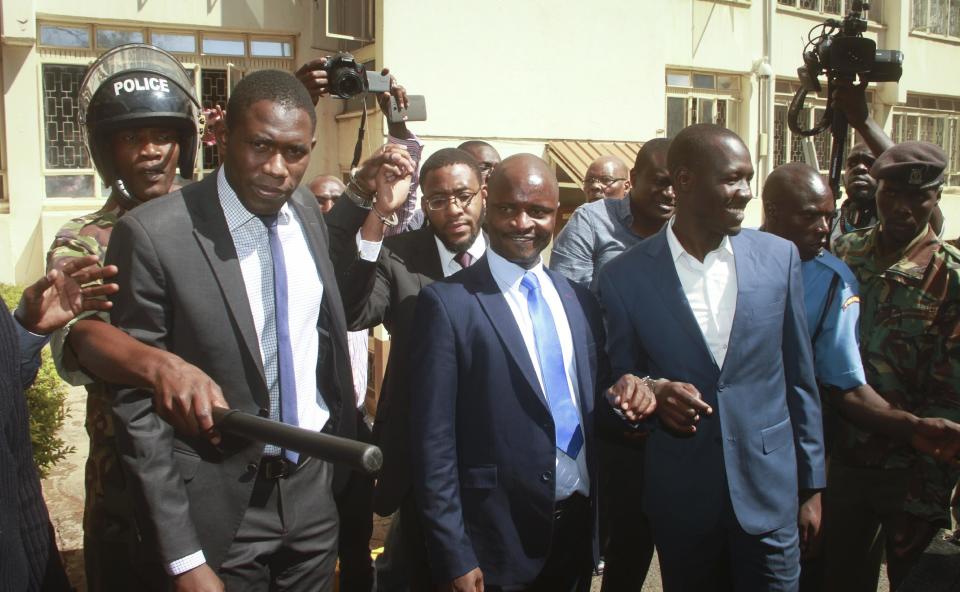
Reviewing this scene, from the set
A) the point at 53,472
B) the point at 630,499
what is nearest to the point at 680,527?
the point at 630,499

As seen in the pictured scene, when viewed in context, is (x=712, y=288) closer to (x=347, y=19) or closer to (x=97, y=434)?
A: (x=97, y=434)

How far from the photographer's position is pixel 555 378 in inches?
104

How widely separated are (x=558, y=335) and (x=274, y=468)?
1034 mm

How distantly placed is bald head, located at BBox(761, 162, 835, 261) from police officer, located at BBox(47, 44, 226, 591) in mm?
2337

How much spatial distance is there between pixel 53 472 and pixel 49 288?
4226mm

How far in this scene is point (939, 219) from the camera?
4535 millimetres

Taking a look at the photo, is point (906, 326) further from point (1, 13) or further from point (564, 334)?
point (1, 13)

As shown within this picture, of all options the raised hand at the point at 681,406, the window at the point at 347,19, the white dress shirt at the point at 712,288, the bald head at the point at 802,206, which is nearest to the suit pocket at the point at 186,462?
the raised hand at the point at 681,406

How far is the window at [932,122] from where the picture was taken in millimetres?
18047

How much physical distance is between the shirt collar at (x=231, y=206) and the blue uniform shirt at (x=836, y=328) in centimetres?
218

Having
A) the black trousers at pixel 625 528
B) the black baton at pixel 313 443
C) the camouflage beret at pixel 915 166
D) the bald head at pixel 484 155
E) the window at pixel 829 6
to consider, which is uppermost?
the window at pixel 829 6

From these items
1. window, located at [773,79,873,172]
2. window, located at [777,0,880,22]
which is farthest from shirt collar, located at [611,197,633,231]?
window, located at [777,0,880,22]

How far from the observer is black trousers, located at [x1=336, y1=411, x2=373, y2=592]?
114 inches

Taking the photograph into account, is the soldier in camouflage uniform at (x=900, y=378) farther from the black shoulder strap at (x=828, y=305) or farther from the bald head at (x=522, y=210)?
the bald head at (x=522, y=210)
